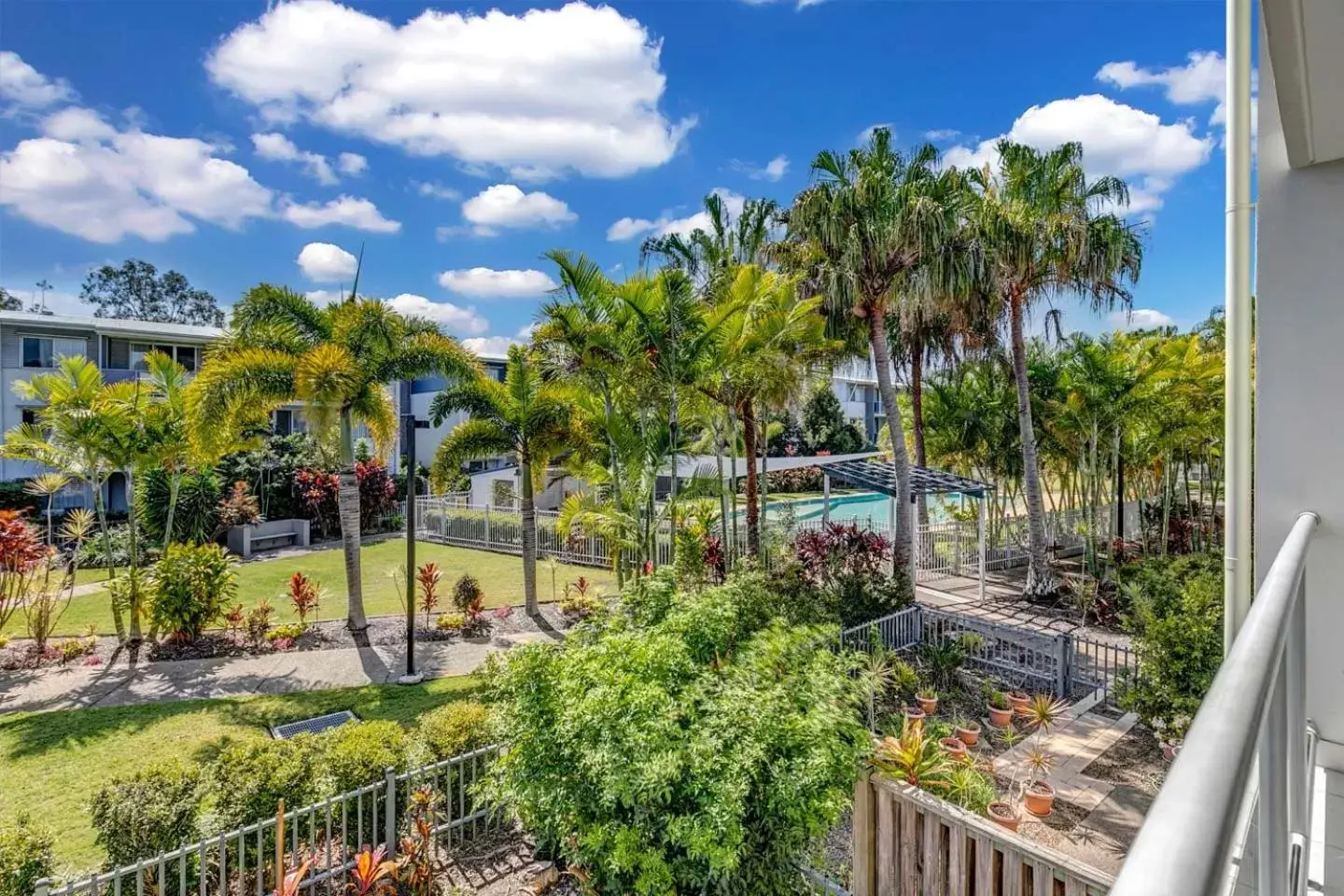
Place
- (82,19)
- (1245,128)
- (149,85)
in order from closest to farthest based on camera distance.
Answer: (1245,128) → (82,19) → (149,85)

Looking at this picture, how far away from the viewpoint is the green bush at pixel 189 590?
10602 mm

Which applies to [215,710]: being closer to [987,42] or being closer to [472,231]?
[987,42]

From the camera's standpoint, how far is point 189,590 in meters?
10.8

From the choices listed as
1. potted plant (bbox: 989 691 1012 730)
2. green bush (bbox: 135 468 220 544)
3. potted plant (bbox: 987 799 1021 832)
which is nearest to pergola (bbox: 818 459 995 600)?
potted plant (bbox: 989 691 1012 730)

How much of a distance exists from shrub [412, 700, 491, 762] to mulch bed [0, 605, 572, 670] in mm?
5131

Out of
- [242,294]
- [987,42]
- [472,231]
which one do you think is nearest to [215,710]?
[242,294]

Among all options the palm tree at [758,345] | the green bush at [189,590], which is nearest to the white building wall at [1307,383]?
the palm tree at [758,345]

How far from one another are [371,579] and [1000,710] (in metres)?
13.2

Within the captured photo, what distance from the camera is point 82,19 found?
10031mm

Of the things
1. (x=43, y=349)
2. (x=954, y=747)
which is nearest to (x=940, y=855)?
(x=954, y=747)

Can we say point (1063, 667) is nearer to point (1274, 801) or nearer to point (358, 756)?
point (358, 756)

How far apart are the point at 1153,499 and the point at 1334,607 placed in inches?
896

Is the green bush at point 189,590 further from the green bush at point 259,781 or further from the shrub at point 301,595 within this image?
the green bush at point 259,781

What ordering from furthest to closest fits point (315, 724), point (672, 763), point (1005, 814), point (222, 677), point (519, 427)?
point (519, 427), point (222, 677), point (315, 724), point (1005, 814), point (672, 763)
